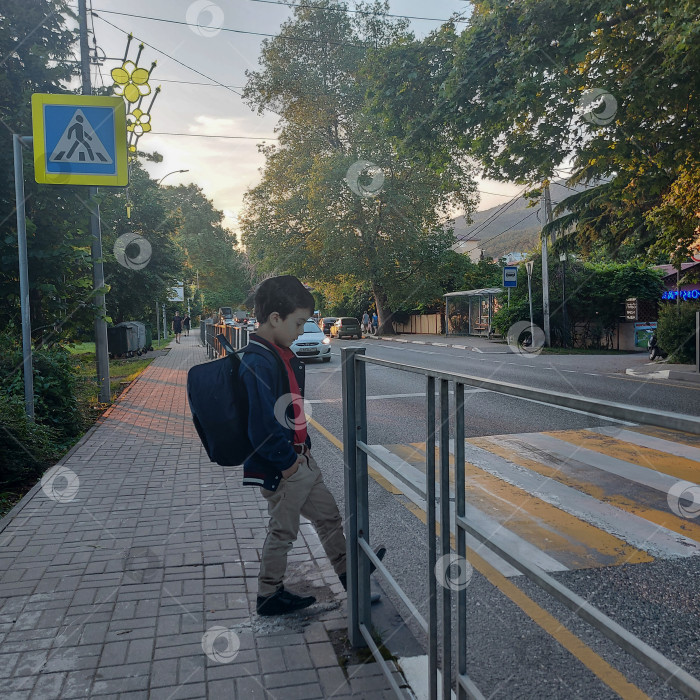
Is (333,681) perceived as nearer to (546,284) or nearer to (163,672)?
(163,672)

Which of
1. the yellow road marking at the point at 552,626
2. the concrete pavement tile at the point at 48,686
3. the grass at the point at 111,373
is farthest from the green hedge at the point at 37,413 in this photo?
the yellow road marking at the point at 552,626

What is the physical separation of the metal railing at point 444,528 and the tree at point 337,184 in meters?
37.5

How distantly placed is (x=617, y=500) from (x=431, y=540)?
34.2 inches

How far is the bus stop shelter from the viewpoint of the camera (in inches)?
1398

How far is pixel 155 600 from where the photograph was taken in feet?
11.5

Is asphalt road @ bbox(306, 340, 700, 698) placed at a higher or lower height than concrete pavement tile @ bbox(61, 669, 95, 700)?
higher

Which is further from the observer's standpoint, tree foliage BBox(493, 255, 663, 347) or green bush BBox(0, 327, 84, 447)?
tree foliage BBox(493, 255, 663, 347)

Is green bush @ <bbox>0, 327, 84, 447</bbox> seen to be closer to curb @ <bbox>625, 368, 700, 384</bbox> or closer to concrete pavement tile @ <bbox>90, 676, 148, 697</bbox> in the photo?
concrete pavement tile @ <bbox>90, 676, 148, 697</bbox>

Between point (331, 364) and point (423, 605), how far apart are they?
59.4 ft

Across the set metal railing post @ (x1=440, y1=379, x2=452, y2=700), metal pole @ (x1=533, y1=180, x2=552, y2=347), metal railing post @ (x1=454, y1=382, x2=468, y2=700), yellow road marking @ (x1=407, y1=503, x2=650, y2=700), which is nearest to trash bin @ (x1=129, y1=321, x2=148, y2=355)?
metal pole @ (x1=533, y1=180, x2=552, y2=347)

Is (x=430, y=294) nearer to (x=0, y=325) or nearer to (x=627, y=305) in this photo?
(x=627, y=305)

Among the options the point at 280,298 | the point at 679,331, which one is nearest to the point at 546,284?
the point at 679,331

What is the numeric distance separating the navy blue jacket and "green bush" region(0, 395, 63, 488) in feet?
13.1

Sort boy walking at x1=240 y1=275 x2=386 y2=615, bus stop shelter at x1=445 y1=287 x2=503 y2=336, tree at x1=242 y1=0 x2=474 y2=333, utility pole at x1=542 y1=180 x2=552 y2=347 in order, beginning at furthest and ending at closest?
tree at x1=242 y1=0 x2=474 y2=333, bus stop shelter at x1=445 y1=287 x2=503 y2=336, utility pole at x1=542 y1=180 x2=552 y2=347, boy walking at x1=240 y1=275 x2=386 y2=615
